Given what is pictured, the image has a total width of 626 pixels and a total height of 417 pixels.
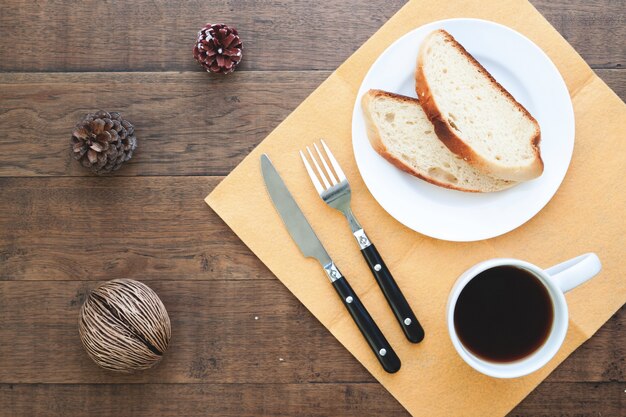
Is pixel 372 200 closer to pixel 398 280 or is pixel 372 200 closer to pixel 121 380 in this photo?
pixel 398 280

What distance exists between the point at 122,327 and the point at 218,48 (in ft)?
1.69

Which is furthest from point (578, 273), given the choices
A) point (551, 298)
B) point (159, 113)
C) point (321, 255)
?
point (159, 113)

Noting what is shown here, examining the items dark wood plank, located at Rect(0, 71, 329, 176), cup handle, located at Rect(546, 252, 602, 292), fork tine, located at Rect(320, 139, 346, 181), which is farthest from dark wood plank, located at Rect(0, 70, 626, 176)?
cup handle, located at Rect(546, 252, 602, 292)

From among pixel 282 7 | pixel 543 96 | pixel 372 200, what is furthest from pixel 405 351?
pixel 282 7

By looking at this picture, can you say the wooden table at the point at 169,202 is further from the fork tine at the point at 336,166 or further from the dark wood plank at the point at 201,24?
the fork tine at the point at 336,166

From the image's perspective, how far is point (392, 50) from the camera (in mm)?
967

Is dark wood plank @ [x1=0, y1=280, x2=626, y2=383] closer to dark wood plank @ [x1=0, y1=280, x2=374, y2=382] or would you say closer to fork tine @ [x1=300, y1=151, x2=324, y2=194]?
dark wood plank @ [x1=0, y1=280, x2=374, y2=382]

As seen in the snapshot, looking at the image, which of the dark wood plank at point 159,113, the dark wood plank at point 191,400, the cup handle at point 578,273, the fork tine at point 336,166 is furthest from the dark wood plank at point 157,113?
the cup handle at point 578,273

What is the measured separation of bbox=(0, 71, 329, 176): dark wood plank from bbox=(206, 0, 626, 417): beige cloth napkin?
5cm

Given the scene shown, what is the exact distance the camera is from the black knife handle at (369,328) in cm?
99

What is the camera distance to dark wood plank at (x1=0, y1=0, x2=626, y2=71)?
40.6 inches

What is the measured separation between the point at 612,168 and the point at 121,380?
38.6 inches

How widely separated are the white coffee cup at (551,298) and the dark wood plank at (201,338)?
0.76 feet

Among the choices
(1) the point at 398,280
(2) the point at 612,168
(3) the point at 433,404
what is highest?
(2) the point at 612,168
